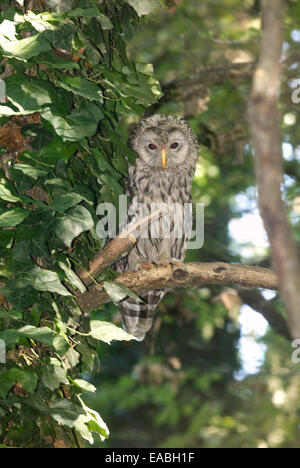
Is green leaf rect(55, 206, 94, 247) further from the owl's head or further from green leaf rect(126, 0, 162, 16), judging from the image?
the owl's head

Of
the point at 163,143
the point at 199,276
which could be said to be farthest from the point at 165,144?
the point at 199,276

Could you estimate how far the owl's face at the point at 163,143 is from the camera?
14.4 feet

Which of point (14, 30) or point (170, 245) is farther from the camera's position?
point (170, 245)

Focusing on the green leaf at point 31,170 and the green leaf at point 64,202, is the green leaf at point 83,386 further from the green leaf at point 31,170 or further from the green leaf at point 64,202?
the green leaf at point 31,170

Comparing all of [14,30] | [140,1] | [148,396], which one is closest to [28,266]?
[14,30]

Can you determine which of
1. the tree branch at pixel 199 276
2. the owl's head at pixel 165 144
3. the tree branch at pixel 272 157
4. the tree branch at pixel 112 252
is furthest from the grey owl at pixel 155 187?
the tree branch at pixel 272 157

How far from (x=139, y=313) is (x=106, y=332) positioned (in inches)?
79.3

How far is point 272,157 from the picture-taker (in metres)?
1.02

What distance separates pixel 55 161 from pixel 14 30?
492 mm

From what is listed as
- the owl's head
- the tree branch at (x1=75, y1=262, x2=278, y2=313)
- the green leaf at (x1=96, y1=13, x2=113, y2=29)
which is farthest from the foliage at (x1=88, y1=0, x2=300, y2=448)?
the green leaf at (x1=96, y1=13, x2=113, y2=29)

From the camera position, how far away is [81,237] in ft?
9.00

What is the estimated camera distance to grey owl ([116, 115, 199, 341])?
4.32 m

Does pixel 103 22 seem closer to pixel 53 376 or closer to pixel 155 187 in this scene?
pixel 53 376
